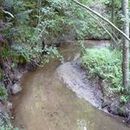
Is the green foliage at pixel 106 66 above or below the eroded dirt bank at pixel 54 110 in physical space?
above

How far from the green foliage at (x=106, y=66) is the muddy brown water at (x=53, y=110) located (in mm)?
995

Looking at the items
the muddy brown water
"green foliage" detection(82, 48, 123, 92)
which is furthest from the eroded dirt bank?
→ "green foliage" detection(82, 48, 123, 92)

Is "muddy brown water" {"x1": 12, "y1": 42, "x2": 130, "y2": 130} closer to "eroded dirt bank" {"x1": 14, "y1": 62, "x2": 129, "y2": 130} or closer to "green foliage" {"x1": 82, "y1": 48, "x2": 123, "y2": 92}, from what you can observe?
"eroded dirt bank" {"x1": 14, "y1": 62, "x2": 129, "y2": 130}

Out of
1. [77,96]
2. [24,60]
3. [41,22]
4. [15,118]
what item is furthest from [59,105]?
[41,22]

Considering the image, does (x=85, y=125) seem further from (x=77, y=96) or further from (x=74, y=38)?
(x=74, y=38)

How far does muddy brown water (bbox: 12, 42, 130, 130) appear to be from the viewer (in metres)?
7.91

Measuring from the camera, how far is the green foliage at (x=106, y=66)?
9.45m

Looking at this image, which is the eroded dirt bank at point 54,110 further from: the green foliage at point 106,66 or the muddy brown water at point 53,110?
A: the green foliage at point 106,66

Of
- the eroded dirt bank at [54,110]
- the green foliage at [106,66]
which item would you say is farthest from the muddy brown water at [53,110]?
the green foliage at [106,66]

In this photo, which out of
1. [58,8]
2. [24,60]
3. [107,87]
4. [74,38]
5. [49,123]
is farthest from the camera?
[74,38]

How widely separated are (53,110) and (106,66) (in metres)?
2.57

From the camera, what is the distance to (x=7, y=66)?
917cm

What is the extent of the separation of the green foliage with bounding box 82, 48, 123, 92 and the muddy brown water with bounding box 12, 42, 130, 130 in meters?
1.00

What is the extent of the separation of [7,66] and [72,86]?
7.04 feet
